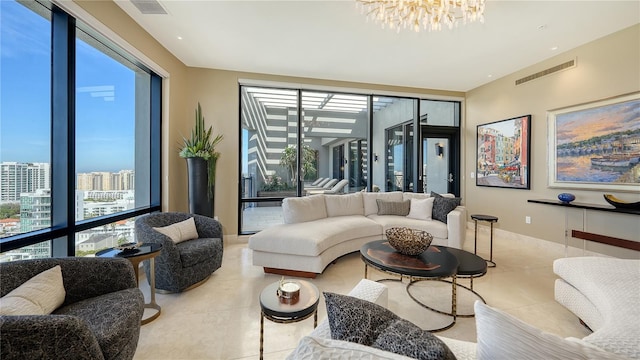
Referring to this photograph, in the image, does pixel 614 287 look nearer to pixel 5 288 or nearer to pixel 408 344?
pixel 408 344

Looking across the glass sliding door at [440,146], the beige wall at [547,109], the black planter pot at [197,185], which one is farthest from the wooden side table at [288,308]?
the glass sliding door at [440,146]

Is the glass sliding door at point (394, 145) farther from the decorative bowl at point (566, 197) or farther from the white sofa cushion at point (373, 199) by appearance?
the decorative bowl at point (566, 197)

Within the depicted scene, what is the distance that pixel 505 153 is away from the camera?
4609 millimetres

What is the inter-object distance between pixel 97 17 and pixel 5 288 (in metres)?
2.43

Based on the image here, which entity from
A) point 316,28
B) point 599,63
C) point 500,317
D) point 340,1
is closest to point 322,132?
point 316,28

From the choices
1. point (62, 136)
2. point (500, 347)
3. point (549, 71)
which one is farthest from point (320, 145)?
point (500, 347)

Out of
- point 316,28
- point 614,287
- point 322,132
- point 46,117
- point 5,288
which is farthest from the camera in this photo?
point 322,132

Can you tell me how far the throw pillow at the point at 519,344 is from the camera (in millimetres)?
662

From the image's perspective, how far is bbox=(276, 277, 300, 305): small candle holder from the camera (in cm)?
147

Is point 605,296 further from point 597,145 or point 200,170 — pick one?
point 200,170

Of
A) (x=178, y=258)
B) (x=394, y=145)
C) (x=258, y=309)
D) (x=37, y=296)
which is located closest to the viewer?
(x=37, y=296)

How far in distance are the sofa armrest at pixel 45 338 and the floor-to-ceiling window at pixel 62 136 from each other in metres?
1.22

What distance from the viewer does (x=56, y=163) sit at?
2.16m

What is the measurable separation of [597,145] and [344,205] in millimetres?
3542
